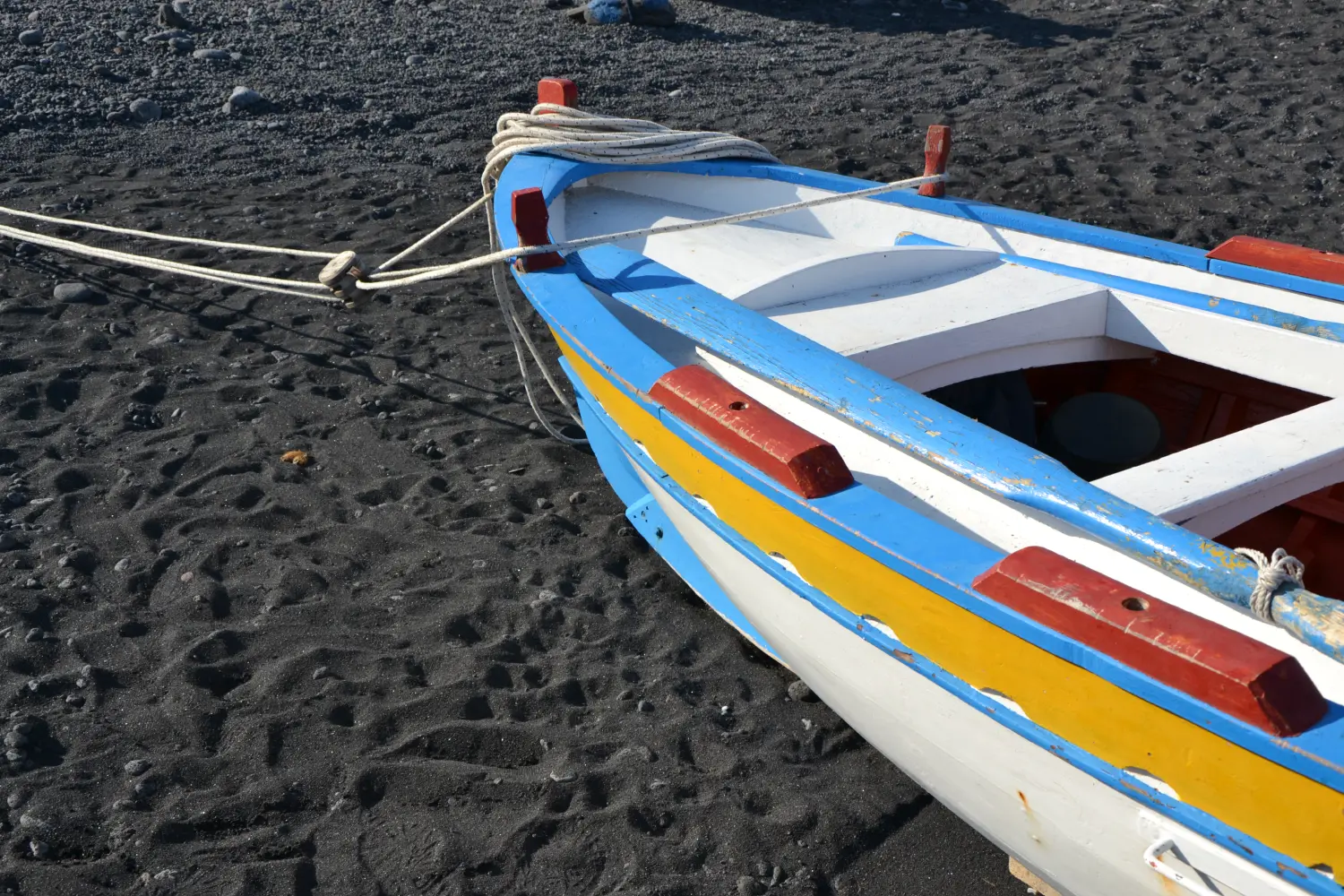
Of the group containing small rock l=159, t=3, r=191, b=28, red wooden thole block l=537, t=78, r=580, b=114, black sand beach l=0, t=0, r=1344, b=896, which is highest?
small rock l=159, t=3, r=191, b=28

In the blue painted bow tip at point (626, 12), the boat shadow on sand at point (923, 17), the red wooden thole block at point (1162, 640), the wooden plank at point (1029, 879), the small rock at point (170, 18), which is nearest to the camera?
the red wooden thole block at point (1162, 640)

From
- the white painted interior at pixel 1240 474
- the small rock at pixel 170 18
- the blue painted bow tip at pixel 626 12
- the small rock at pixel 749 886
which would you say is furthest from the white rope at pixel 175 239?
the blue painted bow tip at pixel 626 12

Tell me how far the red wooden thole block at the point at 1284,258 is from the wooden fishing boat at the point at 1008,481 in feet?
0.04

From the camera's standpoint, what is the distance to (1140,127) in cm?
764

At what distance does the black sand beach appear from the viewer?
8.63ft

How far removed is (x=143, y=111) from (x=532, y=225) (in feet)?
16.9

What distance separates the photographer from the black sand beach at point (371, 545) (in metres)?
2.63

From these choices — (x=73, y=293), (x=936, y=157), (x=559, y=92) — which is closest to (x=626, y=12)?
(x=559, y=92)

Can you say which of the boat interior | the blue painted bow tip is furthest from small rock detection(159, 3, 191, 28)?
the boat interior

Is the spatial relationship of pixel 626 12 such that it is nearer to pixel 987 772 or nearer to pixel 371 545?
pixel 371 545

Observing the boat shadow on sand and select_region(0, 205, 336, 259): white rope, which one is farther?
the boat shadow on sand

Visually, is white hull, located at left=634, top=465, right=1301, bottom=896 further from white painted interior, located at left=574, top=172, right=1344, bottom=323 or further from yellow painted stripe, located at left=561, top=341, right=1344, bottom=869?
white painted interior, located at left=574, top=172, right=1344, bottom=323

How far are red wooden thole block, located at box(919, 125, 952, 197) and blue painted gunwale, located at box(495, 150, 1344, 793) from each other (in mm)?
1222

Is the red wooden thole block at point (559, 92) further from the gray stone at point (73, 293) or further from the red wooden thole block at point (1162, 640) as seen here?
the red wooden thole block at point (1162, 640)
